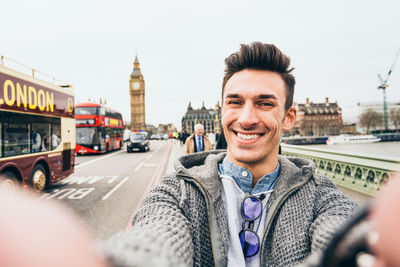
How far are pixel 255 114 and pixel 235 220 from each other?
0.63m

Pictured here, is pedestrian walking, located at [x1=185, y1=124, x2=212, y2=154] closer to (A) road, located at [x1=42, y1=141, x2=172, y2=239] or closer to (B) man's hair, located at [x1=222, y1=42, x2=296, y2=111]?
(A) road, located at [x1=42, y1=141, x2=172, y2=239]

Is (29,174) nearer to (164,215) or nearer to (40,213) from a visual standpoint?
(164,215)

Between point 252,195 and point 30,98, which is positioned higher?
point 30,98

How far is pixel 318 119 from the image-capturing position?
299 feet

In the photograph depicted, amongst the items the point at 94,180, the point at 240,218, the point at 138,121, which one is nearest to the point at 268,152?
the point at 240,218

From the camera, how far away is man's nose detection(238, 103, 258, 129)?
4.63ft

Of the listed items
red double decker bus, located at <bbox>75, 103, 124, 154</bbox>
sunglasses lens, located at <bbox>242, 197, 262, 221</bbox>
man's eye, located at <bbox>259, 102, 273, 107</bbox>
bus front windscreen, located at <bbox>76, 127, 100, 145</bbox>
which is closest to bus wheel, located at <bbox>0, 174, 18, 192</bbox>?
sunglasses lens, located at <bbox>242, 197, 262, 221</bbox>

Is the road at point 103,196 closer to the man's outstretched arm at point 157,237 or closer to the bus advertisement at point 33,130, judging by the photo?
the bus advertisement at point 33,130

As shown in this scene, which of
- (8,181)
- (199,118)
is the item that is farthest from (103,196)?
(199,118)

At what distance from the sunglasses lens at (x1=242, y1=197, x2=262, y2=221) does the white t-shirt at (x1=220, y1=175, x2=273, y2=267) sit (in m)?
0.03

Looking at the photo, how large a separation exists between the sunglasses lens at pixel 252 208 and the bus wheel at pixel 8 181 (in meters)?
5.72

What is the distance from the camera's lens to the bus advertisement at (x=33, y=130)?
5230 millimetres

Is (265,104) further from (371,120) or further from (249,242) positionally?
(371,120)

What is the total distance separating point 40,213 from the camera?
342 mm
